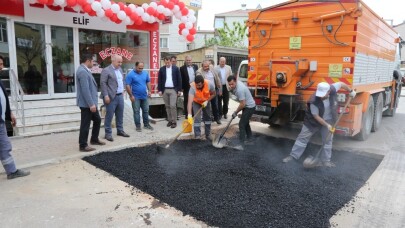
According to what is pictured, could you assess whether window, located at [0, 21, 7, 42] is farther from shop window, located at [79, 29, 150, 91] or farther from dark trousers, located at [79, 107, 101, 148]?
dark trousers, located at [79, 107, 101, 148]

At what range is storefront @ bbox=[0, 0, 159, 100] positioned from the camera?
7.77 m

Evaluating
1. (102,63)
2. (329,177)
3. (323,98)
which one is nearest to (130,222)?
(329,177)

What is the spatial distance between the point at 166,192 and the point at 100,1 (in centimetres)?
550

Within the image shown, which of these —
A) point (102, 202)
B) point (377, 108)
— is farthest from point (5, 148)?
point (377, 108)

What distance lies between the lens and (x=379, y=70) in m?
7.50

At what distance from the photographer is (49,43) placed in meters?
8.34

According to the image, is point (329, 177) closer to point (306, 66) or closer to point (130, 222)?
point (306, 66)

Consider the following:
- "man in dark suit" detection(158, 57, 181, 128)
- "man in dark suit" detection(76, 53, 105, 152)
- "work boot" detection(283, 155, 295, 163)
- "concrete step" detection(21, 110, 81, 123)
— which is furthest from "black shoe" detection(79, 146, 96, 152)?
"work boot" detection(283, 155, 295, 163)

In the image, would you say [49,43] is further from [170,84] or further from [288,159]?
[288,159]

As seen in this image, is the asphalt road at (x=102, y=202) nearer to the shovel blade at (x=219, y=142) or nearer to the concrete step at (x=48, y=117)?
the concrete step at (x=48, y=117)

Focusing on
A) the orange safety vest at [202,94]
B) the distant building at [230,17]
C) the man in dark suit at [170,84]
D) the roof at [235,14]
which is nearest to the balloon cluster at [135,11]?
the man in dark suit at [170,84]

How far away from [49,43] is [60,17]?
0.75 meters

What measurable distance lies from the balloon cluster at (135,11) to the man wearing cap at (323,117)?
502cm

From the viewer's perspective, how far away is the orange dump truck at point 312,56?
5.70 meters
